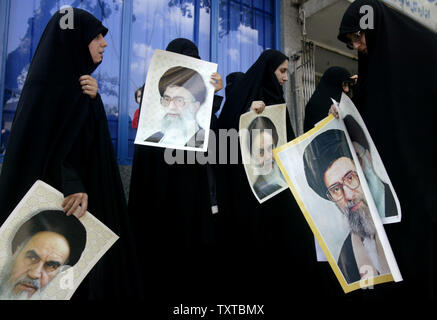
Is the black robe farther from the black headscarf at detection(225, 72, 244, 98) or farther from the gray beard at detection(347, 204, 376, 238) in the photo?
the gray beard at detection(347, 204, 376, 238)

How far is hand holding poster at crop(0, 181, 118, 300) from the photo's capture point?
132 cm

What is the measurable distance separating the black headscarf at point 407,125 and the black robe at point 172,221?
1276mm

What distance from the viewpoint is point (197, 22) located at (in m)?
3.71

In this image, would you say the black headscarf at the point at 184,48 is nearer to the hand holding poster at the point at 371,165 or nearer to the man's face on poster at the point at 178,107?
the man's face on poster at the point at 178,107

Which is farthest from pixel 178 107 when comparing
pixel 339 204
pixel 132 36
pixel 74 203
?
pixel 132 36

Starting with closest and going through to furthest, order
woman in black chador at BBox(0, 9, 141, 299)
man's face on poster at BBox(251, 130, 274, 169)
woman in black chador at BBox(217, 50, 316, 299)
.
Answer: woman in black chador at BBox(0, 9, 141, 299)
man's face on poster at BBox(251, 130, 274, 169)
woman in black chador at BBox(217, 50, 316, 299)

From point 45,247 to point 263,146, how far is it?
156cm

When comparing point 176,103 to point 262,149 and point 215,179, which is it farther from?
point 215,179

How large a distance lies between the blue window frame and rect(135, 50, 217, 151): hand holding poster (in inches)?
47.6

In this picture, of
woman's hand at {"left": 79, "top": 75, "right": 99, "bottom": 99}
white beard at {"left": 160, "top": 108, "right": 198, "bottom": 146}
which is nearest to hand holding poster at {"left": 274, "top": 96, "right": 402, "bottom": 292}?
white beard at {"left": 160, "top": 108, "right": 198, "bottom": 146}

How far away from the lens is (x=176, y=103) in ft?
6.71

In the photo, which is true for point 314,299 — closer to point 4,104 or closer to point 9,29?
point 4,104

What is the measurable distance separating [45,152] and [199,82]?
973mm
